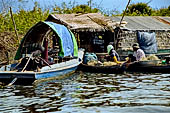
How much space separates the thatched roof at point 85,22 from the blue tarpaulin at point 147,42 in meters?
2.00

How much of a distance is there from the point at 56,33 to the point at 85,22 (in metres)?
6.68

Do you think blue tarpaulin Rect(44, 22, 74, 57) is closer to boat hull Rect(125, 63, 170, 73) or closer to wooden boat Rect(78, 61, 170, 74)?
wooden boat Rect(78, 61, 170, 74)

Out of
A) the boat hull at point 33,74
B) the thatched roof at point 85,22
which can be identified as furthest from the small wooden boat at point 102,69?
the thatched roof at point 85,22

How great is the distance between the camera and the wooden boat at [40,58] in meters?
10.7

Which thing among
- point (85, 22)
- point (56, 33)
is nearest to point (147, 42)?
point (85, 22)

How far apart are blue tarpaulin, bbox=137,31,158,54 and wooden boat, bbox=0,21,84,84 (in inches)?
214

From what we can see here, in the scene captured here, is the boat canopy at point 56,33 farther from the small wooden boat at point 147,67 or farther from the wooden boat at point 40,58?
the small wooden boat at point 147,67

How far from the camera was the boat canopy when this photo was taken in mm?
13086

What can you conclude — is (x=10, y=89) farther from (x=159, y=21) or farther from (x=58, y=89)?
(x=159, y=21)

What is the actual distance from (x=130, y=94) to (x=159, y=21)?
50.0 feet

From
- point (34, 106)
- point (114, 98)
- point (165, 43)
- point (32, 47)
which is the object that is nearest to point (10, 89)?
point (34, 106)

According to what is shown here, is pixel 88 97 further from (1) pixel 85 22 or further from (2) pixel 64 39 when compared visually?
(1) pixel 85 22

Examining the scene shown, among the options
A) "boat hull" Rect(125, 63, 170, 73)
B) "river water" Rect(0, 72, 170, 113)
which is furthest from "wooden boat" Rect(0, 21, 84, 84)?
"boat hull" Rect(125, 63, 170, 73)

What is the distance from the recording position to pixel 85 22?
19.6 meters
